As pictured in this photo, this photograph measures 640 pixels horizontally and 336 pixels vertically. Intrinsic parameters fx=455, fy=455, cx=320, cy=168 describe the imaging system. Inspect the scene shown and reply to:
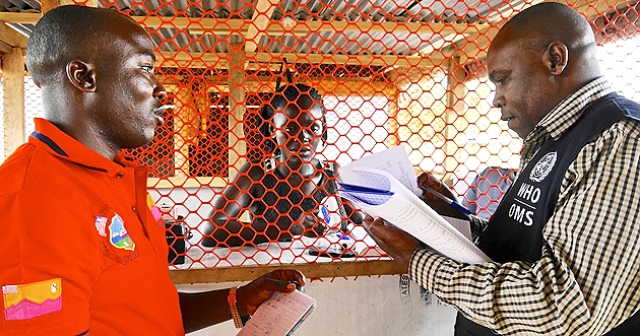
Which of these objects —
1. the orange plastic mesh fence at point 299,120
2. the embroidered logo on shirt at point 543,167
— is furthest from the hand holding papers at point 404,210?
the orange plastic mesh fence at point 299,120

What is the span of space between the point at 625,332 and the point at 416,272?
392 mm

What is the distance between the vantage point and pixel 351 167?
1.00 metres

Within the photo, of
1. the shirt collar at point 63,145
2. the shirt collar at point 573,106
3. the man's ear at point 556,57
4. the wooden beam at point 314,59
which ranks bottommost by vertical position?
the shirt collar at point 63,145

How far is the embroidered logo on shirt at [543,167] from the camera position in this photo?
0.92m

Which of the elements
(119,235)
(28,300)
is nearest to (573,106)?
(119,235)

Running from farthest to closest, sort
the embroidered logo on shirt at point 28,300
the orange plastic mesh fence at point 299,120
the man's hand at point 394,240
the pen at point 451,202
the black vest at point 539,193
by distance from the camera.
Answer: the orange plastic mesh fence at point 299,120 → the pen at point 451,202 → the man's hand at point 394,240 → the black vest at point 539,193 → the embroidered logo on shirt at point 28,300

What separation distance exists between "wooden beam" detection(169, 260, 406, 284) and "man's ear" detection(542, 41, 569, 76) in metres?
0.67

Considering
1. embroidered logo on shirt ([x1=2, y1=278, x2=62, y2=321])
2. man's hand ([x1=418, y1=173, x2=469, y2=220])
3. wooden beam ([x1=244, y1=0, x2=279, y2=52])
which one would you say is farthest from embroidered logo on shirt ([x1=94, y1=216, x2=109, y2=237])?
wooden beam ([x1=244, y1=0, x2=279, y2=52])

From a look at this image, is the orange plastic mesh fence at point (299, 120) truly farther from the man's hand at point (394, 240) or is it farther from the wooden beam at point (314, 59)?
the man's hand at point (394, 240)

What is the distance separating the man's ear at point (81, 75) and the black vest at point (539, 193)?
0.86 meters

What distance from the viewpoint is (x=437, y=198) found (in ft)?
3.96

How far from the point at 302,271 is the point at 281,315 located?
1.05 feet

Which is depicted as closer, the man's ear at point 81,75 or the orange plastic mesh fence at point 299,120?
the man's ear at point 81,75

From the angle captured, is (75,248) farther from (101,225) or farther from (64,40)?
(64,40)
